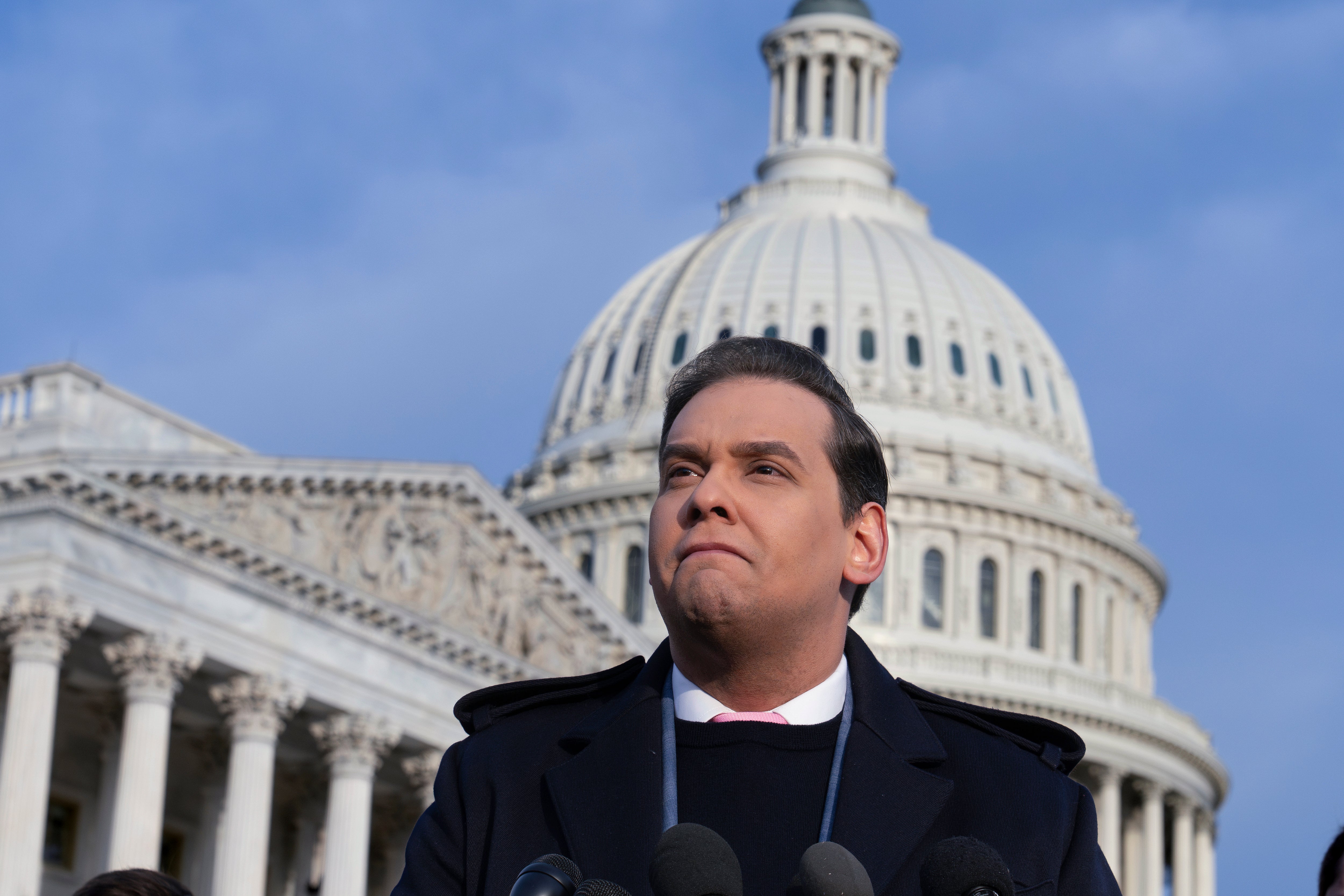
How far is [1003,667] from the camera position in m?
83.1

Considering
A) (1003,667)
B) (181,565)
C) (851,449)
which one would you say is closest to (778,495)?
(851,449)

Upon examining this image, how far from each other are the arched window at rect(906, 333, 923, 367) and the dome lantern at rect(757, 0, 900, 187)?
11.9 m

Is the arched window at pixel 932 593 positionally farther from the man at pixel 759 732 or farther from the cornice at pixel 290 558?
the man at pixel 759 732

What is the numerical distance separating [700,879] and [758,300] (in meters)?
86.6

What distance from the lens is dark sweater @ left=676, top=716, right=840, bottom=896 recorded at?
13.9 ft

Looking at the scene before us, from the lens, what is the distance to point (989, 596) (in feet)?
285

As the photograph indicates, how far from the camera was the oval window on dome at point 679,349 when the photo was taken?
89.2 m

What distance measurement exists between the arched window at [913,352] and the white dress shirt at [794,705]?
85735 mm

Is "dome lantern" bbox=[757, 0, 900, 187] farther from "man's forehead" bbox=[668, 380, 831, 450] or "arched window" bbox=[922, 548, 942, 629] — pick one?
"man's forehead" bbox=[668, 380, 831, 450]

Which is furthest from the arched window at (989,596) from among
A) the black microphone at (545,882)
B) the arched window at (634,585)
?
the black microphone at (545,882)

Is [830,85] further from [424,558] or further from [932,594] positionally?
[424,558]

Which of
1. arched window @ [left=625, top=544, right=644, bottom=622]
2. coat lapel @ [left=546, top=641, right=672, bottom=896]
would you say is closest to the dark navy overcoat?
coat lapel @ [left=546, top=641, right=672, bottom=896]

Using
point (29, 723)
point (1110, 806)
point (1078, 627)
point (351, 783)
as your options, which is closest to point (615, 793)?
point (29, 723)

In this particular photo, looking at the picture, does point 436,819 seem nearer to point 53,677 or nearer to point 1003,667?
point 53,677
